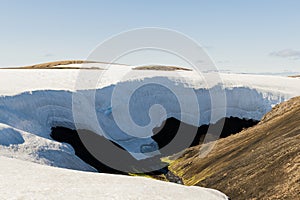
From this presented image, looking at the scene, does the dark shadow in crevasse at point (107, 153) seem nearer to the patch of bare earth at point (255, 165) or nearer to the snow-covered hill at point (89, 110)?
the snow-covered hill at point (89, 110)

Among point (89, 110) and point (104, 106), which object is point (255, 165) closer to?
point (89, 110)

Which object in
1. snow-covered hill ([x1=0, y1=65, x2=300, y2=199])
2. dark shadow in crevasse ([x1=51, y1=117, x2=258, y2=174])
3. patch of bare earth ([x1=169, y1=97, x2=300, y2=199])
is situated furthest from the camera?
dark shadow in crevasse ([x1=51, y1=117, x2=258, y2=174])

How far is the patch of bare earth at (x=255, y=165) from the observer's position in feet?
76.7

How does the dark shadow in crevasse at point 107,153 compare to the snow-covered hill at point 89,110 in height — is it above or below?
below

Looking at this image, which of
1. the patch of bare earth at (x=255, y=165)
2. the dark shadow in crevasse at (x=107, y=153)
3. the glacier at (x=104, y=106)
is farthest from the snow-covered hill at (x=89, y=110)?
the patch of bare earth at (x=255, y=165)

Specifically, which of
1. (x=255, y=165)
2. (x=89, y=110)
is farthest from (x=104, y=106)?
(x=255, y=165)

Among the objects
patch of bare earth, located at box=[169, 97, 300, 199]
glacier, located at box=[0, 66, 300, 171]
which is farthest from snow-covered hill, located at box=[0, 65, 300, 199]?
patch of bare earth, located at box=[169, 97, 300, 199]

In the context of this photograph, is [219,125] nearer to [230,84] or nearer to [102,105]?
[230,84]

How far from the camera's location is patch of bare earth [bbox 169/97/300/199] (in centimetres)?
2337

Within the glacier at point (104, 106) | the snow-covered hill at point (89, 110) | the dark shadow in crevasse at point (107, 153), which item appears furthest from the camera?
the dark shadow in crevasse at point (107, 153)

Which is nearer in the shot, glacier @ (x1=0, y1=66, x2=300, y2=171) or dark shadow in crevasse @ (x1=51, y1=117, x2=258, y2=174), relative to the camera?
glacier @ (x1=0, y1=66, x2=300, y2=171)

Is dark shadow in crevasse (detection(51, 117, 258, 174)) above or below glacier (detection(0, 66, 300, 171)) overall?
below

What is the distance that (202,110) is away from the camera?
51656mm

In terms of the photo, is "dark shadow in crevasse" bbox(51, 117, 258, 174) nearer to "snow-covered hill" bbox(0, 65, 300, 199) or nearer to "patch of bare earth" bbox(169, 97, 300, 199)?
"snow-covered hill" bbox(0, 65, 300, 199)
